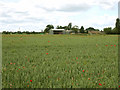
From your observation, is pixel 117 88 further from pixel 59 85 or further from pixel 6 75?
pixel 6 75

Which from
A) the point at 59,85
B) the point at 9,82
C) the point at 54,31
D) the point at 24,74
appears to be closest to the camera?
the point at 59,85

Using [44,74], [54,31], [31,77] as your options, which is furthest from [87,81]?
[54,31]

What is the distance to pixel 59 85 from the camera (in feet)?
14.4

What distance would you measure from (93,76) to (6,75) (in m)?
2.99

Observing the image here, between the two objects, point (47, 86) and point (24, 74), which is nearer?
point (47, 86)

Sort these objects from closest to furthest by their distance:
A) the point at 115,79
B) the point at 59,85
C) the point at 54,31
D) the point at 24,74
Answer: the point at 59,85
the point at 115,79
the point at 24,74
the point at 54,31

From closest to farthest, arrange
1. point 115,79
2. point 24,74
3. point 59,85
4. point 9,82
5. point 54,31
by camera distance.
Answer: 1. point 59,85
2. point 9,82
3. point 115,79
4. point 24,74
5. point 54,31

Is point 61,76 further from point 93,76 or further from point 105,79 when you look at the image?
point 105,79

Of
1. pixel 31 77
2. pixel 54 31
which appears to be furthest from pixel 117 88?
pixel 54 31

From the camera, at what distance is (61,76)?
16.7ft

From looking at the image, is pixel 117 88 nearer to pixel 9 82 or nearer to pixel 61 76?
pixel 61 76

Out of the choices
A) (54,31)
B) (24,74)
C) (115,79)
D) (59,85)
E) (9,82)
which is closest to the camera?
(59,85)

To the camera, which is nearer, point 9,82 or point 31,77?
point 9,82

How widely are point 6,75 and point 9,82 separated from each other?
2.26 ft
